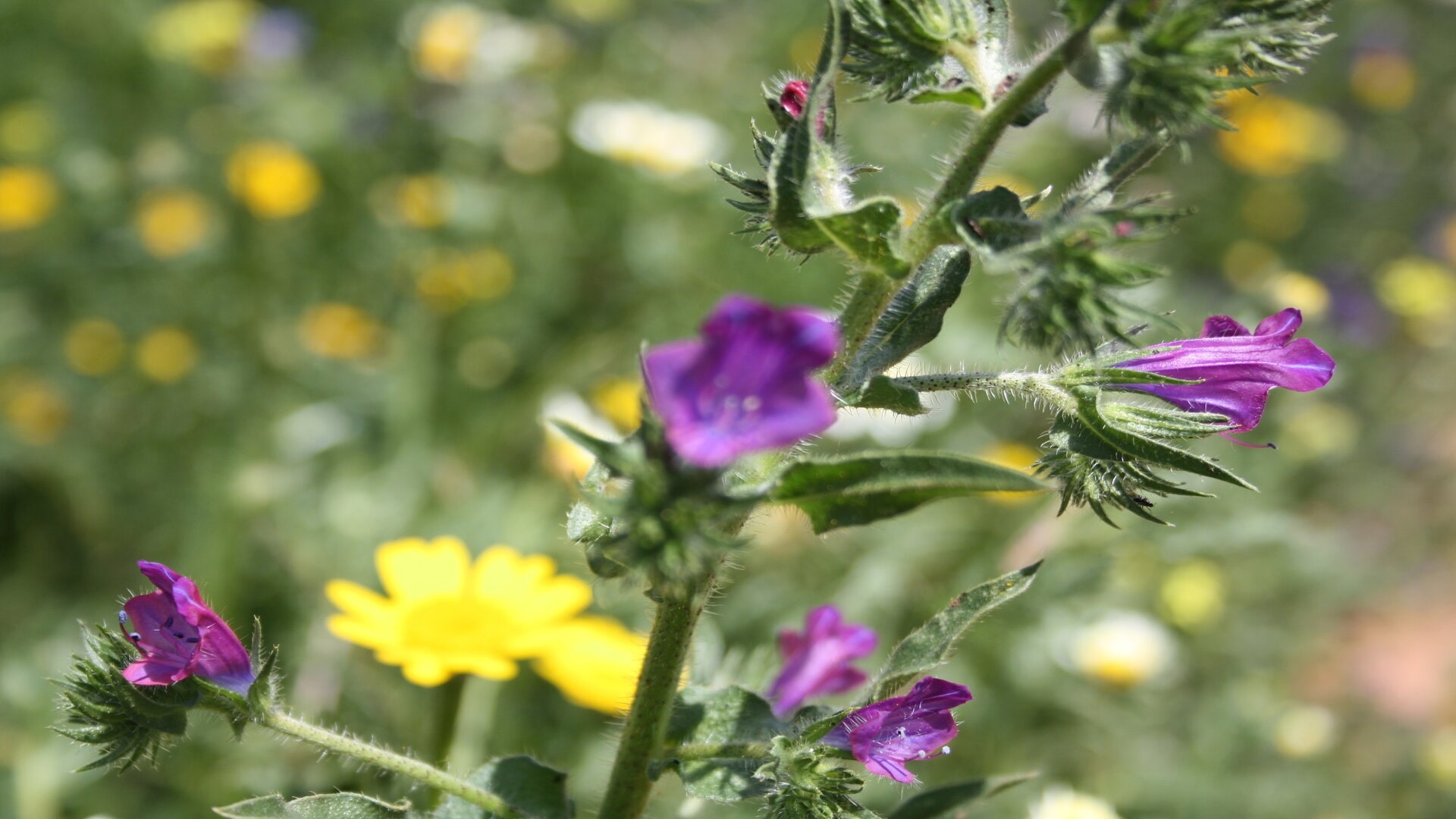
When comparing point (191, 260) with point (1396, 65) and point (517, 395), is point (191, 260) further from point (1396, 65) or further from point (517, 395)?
point (1396, 65)

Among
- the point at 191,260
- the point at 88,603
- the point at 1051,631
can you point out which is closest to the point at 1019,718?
the point at 1051,631

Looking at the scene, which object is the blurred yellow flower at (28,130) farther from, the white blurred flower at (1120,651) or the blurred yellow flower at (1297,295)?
the blurred yellow flower at (1297,295)

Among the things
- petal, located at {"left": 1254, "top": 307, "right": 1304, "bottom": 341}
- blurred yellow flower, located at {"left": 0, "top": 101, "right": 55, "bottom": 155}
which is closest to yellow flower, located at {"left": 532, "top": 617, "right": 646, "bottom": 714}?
petal, located at {"left": 1254, "top": 307, "right": 1304, "bottom": 341}

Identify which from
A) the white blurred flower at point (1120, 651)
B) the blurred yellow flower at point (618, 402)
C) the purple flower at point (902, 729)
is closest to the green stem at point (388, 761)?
the purple flower at point (902, 729)

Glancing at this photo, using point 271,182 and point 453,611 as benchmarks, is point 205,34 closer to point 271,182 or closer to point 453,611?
point 271,182

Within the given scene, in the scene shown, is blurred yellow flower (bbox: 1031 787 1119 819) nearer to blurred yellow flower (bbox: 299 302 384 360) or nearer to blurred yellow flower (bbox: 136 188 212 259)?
blurred yellow flower (bbox: 299 302 384 360)
